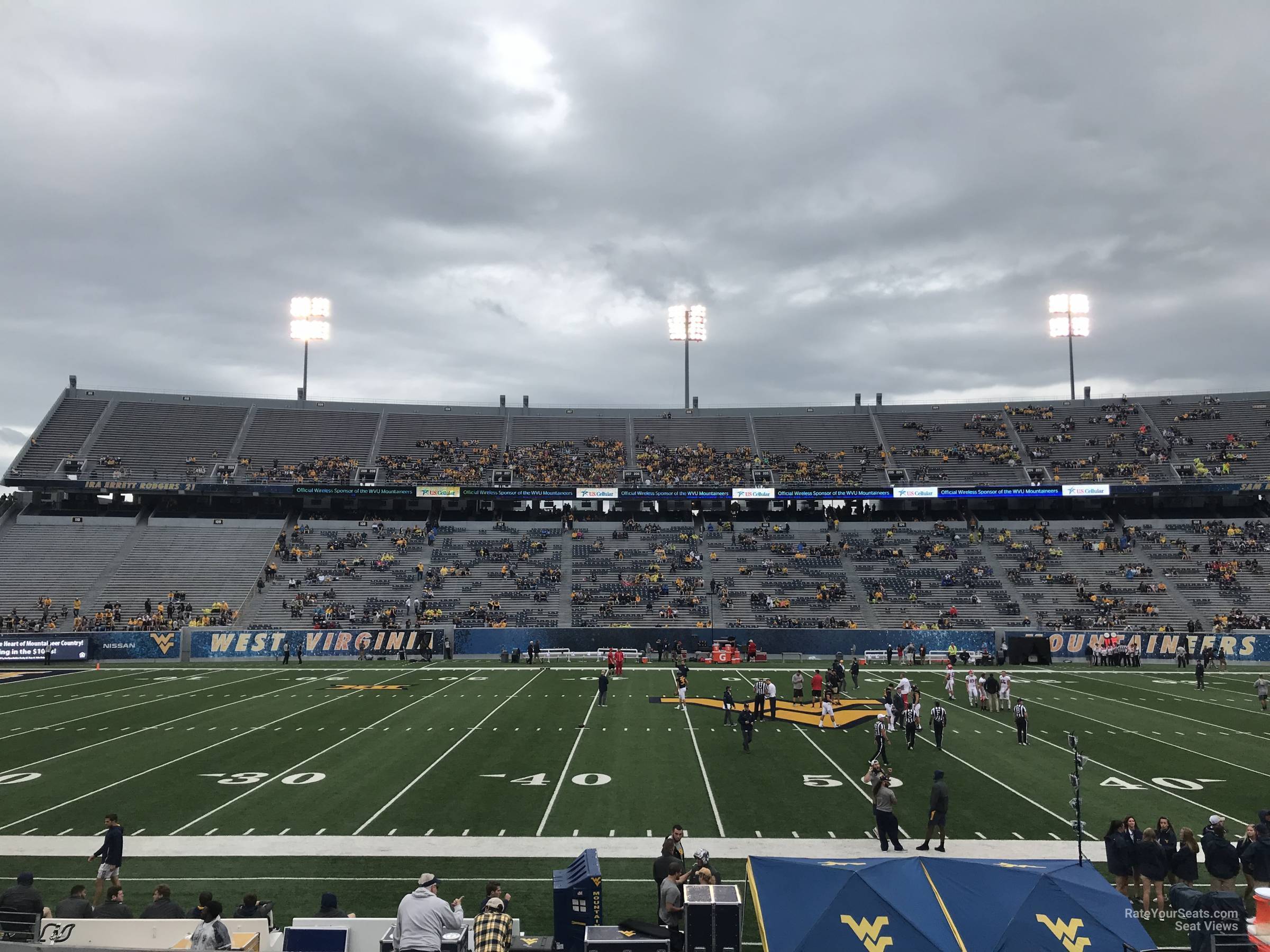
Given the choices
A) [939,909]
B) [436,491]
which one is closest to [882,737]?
[939,909]

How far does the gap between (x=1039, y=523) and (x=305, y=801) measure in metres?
58.6

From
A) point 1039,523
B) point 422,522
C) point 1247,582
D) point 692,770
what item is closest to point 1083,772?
point 692,770

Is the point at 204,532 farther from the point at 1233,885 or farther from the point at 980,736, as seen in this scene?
the point at 1233,885

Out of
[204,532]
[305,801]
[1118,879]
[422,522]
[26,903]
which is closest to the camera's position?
[26,903]

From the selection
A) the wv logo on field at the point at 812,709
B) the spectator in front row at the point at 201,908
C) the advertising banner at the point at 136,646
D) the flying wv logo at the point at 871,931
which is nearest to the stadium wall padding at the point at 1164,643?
the wv logo on field at the point at 812,709

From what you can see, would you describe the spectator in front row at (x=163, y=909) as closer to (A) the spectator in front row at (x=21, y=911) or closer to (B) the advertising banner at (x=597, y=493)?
(A) the spectator in front row at (x=21, y=911)

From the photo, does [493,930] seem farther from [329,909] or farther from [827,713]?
[827,713]

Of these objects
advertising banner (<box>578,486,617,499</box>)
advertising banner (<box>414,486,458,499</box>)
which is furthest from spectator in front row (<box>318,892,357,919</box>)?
advertising banner (<box>414,486,458,499</box>)

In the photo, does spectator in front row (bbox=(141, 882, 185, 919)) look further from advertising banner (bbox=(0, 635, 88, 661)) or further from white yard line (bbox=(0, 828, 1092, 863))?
advertising banner (bbox=(0, 635, 88, 661))

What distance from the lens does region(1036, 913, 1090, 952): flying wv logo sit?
791cm

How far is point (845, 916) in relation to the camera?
7965mm

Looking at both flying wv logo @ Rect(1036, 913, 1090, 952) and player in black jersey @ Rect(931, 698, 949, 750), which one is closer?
flying wv logo @ Rect(1036, 913, 1090, 952)

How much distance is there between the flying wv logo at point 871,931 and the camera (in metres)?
7.82

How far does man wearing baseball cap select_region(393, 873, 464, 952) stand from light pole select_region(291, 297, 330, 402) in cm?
6950
